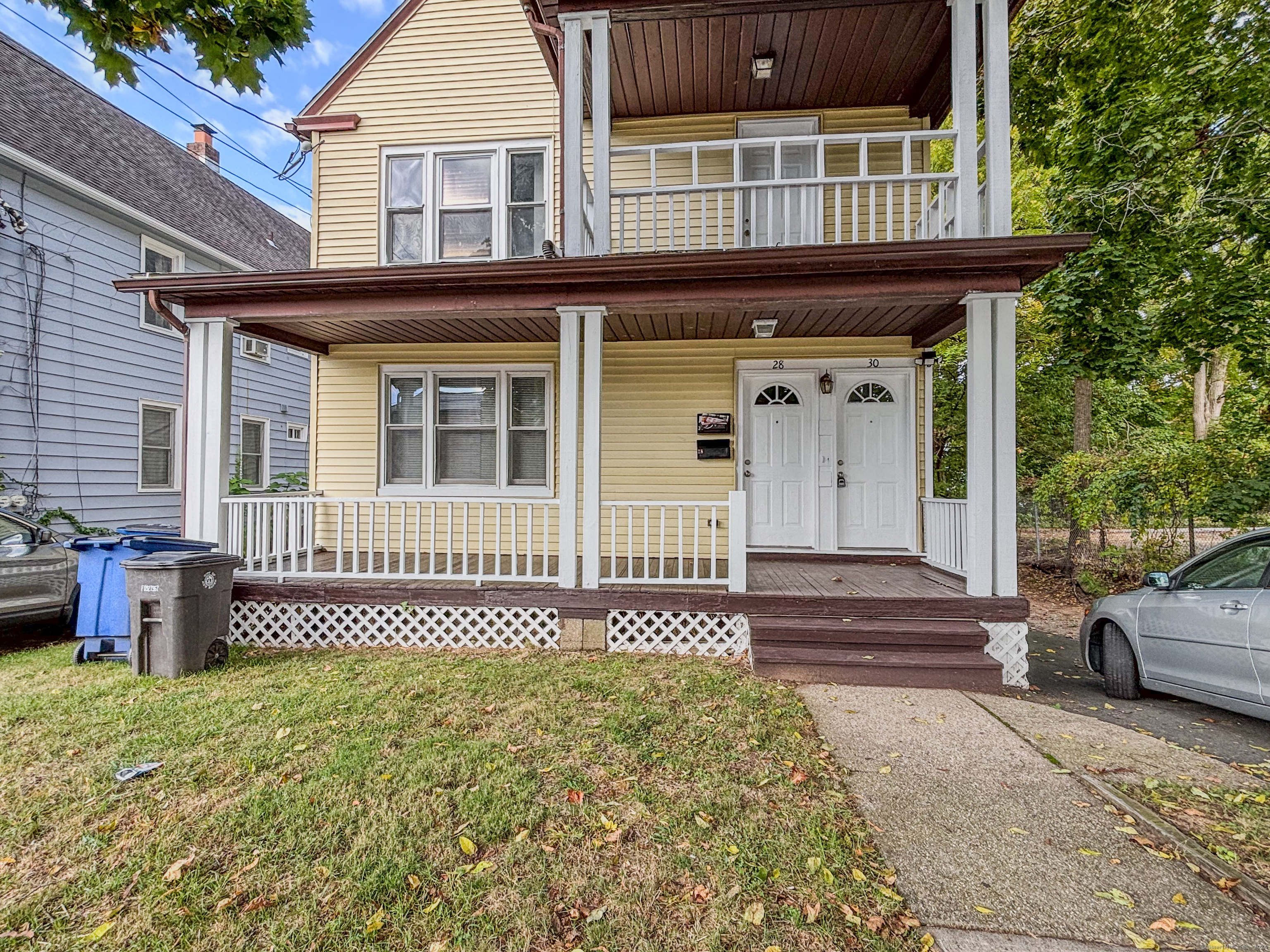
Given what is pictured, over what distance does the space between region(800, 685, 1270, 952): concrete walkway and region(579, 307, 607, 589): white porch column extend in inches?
89.5

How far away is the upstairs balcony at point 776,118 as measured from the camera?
5020mm

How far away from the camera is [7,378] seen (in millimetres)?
7754

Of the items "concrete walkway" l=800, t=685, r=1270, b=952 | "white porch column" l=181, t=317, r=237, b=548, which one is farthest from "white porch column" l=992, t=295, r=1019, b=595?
"white porch column" l=181, t=317, r=237, b=548

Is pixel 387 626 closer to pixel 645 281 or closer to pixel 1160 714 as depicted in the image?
pixel 645 281

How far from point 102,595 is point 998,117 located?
8.21 metres

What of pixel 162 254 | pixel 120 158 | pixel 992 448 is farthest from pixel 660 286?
pixel 120 158

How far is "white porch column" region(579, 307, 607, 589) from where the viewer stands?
202 inches

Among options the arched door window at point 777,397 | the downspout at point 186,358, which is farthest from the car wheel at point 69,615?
the arched door window at point 777,397

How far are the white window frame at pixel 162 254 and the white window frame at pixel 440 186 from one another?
434 centimetres

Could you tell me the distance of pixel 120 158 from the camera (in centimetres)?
975

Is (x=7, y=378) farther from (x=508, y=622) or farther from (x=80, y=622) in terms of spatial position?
(x=508, y=622)

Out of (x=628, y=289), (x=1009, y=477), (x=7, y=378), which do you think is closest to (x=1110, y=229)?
(x=1009, y=477)

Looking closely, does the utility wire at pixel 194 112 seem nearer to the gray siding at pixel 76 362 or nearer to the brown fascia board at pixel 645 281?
the brown fascia board at pixel 645 281

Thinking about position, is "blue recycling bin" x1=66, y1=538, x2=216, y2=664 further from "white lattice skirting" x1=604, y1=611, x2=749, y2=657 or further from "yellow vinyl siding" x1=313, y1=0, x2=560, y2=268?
"yellow vinyl siding" x1=313, y1=0, x2=560, y2=268
